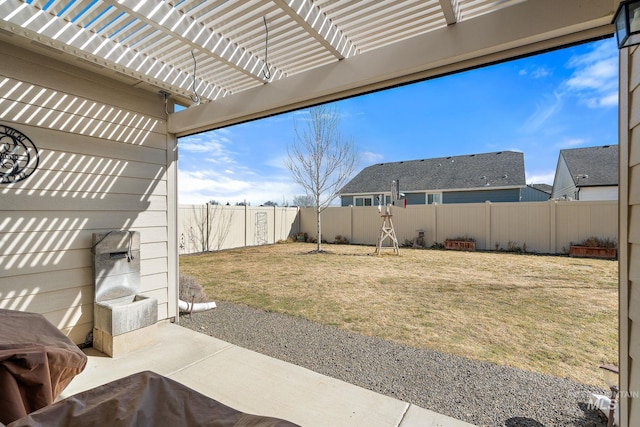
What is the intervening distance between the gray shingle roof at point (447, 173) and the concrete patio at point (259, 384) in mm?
13771

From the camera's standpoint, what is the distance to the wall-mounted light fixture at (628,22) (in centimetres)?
94

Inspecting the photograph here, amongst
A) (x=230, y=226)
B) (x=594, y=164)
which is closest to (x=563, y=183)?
(x=594, y=164)

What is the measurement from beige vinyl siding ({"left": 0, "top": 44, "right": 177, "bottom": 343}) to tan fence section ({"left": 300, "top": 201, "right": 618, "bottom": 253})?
9136 millimetres

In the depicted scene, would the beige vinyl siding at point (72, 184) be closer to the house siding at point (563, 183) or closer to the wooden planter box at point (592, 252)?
the wooden planter box at point (592, 252)

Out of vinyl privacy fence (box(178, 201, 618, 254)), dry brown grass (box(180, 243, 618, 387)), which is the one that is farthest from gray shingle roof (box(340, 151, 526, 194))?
dry brown grass (box(180, 243, 618, 387))

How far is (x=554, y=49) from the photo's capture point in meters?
1.69

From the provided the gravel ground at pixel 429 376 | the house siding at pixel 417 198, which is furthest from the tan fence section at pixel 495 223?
the gravel ground at pixel 429 376

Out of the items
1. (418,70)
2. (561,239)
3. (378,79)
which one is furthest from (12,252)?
(561,239)

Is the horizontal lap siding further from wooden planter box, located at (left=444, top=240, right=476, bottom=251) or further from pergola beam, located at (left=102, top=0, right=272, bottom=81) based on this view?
pergola beam, located at (left=102, top=0, right=272, bottom=81)

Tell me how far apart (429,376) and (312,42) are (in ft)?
9.33

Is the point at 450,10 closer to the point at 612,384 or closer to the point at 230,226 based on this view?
the point at 612,384

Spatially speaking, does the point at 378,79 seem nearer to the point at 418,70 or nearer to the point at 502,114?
the point at 418,70

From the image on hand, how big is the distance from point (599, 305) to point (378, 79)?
4.60 meters

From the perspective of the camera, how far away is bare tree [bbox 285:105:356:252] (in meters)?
10.6
